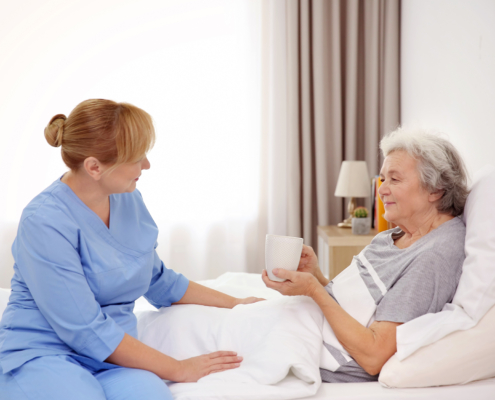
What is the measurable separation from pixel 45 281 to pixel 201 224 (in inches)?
88.7

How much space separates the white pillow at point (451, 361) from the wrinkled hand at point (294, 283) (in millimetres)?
266

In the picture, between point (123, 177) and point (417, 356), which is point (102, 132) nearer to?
point (123, 177)

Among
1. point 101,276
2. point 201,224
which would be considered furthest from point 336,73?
point 101,276

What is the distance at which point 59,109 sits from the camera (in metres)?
3.12

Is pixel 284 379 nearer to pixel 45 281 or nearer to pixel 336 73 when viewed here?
pixel 45 281

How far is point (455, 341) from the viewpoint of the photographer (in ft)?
3.43

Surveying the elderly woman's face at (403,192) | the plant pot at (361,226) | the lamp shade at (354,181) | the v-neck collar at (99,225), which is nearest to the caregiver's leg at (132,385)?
the v-neck collar at (99,225)

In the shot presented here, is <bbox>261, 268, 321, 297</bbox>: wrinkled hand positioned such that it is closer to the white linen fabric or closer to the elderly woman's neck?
the white linen fabric

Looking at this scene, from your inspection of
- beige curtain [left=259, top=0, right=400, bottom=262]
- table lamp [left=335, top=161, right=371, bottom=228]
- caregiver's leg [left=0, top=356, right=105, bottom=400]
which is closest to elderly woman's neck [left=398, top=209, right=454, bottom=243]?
caregiver's leg [left=0, top=356, right=105, bottom=400]

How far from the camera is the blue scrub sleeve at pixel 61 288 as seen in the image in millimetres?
1031

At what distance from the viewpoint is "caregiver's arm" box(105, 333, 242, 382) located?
→ 3.55ft

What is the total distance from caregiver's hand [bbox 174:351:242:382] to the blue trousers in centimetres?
7

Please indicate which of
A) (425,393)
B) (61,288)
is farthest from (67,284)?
(425,393)

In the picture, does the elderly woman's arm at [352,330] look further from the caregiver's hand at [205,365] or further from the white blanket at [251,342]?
the caregiver's hand at [205,365]
